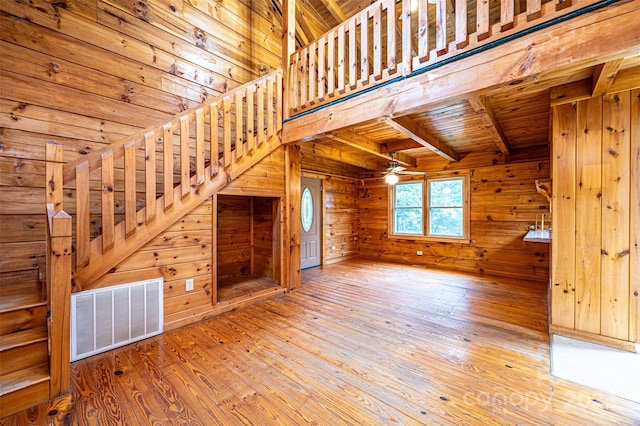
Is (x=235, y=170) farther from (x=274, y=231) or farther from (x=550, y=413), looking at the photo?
(x=550, y=413)

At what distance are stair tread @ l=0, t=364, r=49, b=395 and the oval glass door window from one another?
13.8 feet

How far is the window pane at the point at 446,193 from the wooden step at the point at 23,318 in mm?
6213

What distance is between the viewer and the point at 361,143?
4277 millimetres

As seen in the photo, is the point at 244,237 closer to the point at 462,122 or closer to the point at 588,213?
the point at 462,122

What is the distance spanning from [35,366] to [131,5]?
3851 mm

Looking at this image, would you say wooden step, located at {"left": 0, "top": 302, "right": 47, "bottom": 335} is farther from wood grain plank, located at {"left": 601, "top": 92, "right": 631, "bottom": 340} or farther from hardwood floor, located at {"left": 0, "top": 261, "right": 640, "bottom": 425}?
wood grain plank, located at {"left": 601, "top": 92, "right": 631, "bottom": 340}

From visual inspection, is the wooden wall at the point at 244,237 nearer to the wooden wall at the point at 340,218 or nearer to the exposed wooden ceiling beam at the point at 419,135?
the wooden wall at the point at 340,218

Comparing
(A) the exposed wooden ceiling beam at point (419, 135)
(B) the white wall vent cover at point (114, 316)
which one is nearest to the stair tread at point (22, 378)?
(B) the white wall vent cover at point (114, 316)

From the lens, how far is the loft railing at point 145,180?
223 centimetres

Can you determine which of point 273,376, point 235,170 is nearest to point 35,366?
point 273,376

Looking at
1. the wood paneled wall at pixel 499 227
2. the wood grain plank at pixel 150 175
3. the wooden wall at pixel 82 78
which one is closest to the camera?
the wooden wall at pixel 82 78

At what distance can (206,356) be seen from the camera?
226 cm

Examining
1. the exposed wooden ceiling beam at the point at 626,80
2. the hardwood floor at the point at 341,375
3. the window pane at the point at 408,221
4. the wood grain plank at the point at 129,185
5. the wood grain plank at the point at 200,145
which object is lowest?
the hardwood floor at the point at 341,375

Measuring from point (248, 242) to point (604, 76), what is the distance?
15.5 ft
